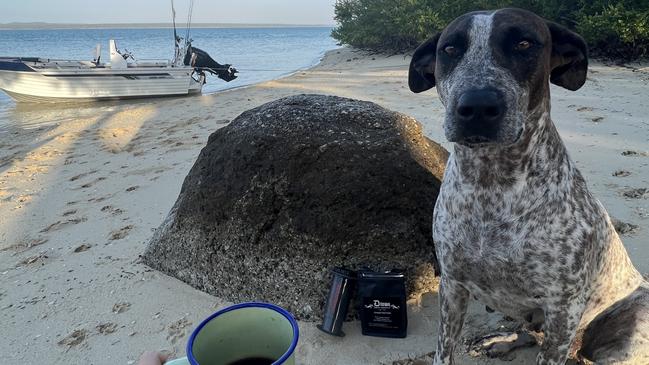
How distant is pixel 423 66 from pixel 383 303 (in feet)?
5.21

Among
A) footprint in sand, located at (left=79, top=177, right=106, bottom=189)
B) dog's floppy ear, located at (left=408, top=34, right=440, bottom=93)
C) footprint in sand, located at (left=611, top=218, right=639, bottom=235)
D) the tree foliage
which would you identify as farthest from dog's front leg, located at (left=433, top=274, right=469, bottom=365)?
the tree foliage

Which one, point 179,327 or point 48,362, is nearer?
point 48,362

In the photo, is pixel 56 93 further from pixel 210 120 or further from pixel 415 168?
pixel 415 168

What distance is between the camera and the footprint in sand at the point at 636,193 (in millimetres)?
4695

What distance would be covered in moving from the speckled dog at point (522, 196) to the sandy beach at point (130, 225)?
0.78 metres

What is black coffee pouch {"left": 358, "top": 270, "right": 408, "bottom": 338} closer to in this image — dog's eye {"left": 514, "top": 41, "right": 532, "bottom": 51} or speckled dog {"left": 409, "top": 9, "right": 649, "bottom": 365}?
speckled dog {"left": 409, "top": 9, "right": 649, "bottom": 365}

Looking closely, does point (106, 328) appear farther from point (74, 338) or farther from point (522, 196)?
point (522, 196)

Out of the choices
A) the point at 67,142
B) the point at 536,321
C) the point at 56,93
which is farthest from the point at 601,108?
the point at 56,93

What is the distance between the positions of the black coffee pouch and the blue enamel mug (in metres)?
1.59

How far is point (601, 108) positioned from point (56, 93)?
1632 centimetres

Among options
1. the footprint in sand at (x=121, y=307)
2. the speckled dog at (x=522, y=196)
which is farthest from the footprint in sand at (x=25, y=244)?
the speckled dog at (x=522, y=196)

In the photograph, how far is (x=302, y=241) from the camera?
340 centimetres

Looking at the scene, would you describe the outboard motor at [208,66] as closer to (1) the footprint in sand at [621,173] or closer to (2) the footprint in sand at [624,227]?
(1) the footprint in sand at [621,173]

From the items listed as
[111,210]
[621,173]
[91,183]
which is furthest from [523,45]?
[91,183]
